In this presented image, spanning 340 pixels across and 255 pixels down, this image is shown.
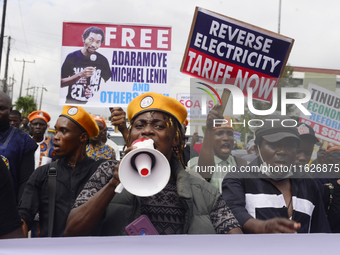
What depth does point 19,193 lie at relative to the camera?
298 centimetres

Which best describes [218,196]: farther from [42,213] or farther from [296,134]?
[42,213]

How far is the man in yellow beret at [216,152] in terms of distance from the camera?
2.26 meters

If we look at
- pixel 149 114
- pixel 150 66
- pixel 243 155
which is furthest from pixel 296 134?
pixel 150 66

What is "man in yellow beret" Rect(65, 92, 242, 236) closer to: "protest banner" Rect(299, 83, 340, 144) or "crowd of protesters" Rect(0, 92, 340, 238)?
"crowd of protesters" Rect(0, 92, 340, 238)

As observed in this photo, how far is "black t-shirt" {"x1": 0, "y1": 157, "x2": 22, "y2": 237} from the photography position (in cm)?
161

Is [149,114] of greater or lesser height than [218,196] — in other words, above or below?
above

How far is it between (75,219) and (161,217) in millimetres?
389

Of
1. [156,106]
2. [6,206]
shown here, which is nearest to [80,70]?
[156,106]

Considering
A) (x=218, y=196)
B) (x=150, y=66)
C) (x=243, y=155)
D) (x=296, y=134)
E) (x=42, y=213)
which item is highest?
(x=150, y=66)

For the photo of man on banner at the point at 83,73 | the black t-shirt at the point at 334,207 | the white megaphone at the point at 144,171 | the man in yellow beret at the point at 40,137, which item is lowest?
the black t-shirt at the point at 334,207

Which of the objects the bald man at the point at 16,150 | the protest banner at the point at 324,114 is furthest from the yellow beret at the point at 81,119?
the protest banner at the point at 324,114

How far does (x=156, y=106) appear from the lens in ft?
5.90

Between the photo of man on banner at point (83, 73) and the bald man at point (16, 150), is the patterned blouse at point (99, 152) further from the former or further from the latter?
the bald man at point (16, 150)

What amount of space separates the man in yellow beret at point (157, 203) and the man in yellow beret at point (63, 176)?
0.71 m
